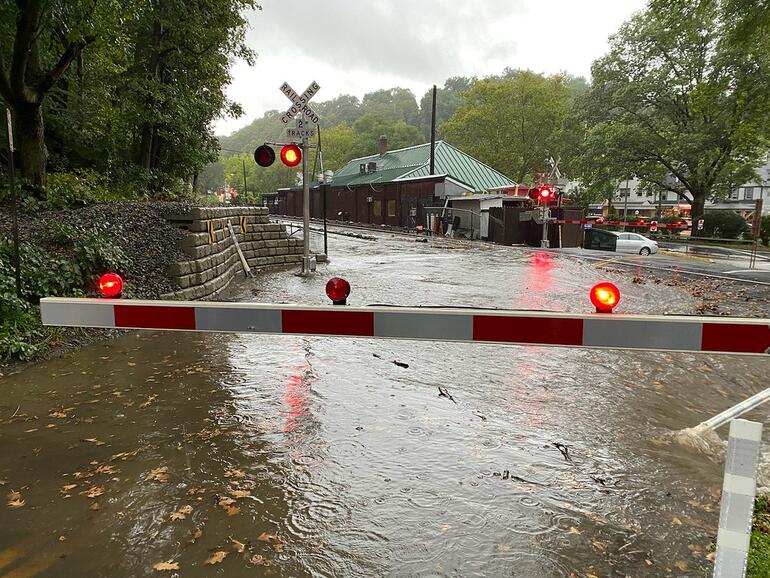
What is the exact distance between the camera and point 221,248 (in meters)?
11.6

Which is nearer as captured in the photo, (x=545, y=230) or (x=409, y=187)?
(x=545, y=230)

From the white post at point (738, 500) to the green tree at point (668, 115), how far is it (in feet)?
117

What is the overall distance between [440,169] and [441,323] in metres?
39.3

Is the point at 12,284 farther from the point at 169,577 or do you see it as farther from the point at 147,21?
the point at 147,21

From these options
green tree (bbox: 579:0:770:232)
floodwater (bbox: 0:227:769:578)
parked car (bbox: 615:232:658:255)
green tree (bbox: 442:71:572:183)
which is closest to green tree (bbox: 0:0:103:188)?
floodwater (bbox: 0:227:769:578)

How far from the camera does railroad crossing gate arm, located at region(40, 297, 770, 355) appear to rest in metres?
2.57

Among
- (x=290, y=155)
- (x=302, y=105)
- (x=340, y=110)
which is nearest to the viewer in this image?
(x=290, y=155)

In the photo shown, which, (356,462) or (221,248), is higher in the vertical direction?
(221,248)

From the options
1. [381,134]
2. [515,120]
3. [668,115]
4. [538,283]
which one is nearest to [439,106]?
[381,134]

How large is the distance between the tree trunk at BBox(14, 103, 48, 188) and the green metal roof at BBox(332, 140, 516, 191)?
2909 cm

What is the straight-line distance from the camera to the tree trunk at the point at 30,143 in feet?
34.1

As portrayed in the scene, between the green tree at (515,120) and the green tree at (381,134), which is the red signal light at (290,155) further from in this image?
the green tree at (381,134)

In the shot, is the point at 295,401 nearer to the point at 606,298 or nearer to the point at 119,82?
the point at 606,298

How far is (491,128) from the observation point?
59.7 metres
